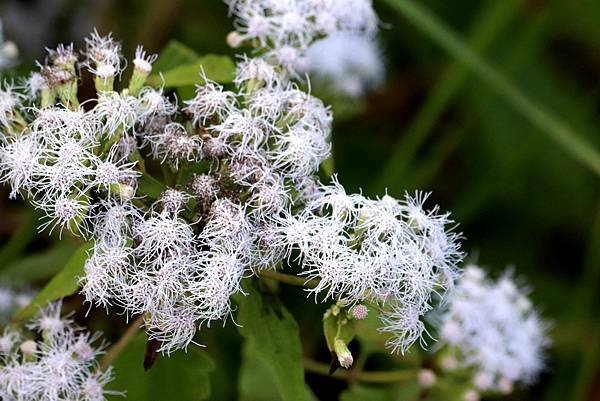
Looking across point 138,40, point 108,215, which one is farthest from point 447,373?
point 138,40

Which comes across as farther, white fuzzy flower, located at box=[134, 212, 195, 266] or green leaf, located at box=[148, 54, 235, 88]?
green leaf, located at box=[148, 54, 235, 88]

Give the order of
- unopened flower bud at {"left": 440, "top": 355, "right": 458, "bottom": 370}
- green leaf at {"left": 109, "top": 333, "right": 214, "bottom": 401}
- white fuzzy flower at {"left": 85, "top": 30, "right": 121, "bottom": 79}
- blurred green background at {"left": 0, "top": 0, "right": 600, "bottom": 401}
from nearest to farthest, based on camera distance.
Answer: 1. white fuzzy flower at {"left": 85, "top": 30, "right": 121, "bottom": 79}
2. green leaf at {"left": 109, "top": 333, "right": 214, "bottom": 401}
3. unopened flower bud at {"left": 440, "top": 355, "right": 458, "bottom": 370}
4. blurred green background at {"left": 0, "top": 0, "right": 600, "bottom": 401}

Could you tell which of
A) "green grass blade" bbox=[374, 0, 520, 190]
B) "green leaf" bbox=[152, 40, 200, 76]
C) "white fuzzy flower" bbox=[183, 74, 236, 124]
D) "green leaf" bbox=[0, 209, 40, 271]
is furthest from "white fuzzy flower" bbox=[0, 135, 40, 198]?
"green grass blade" bbox=[374, 0, 520, 190]

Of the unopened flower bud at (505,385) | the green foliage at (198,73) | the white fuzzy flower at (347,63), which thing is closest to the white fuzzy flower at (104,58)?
the green foliage at (198,73)

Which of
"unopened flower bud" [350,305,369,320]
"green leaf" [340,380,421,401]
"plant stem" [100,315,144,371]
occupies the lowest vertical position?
"plant stem" [100,315,144,371]

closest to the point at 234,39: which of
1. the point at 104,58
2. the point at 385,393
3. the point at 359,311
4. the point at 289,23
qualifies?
the point at 289,23

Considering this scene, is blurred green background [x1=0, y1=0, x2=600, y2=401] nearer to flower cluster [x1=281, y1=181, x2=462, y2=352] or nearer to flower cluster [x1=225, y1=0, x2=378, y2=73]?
flower cluster [x1=225, y1=0, x2=378, y2=73]

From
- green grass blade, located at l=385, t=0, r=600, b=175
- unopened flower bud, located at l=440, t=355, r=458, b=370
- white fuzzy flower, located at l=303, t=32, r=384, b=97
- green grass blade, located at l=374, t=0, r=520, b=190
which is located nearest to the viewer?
unopened flower bud, located at l=440, t=355, r=458, b=370
